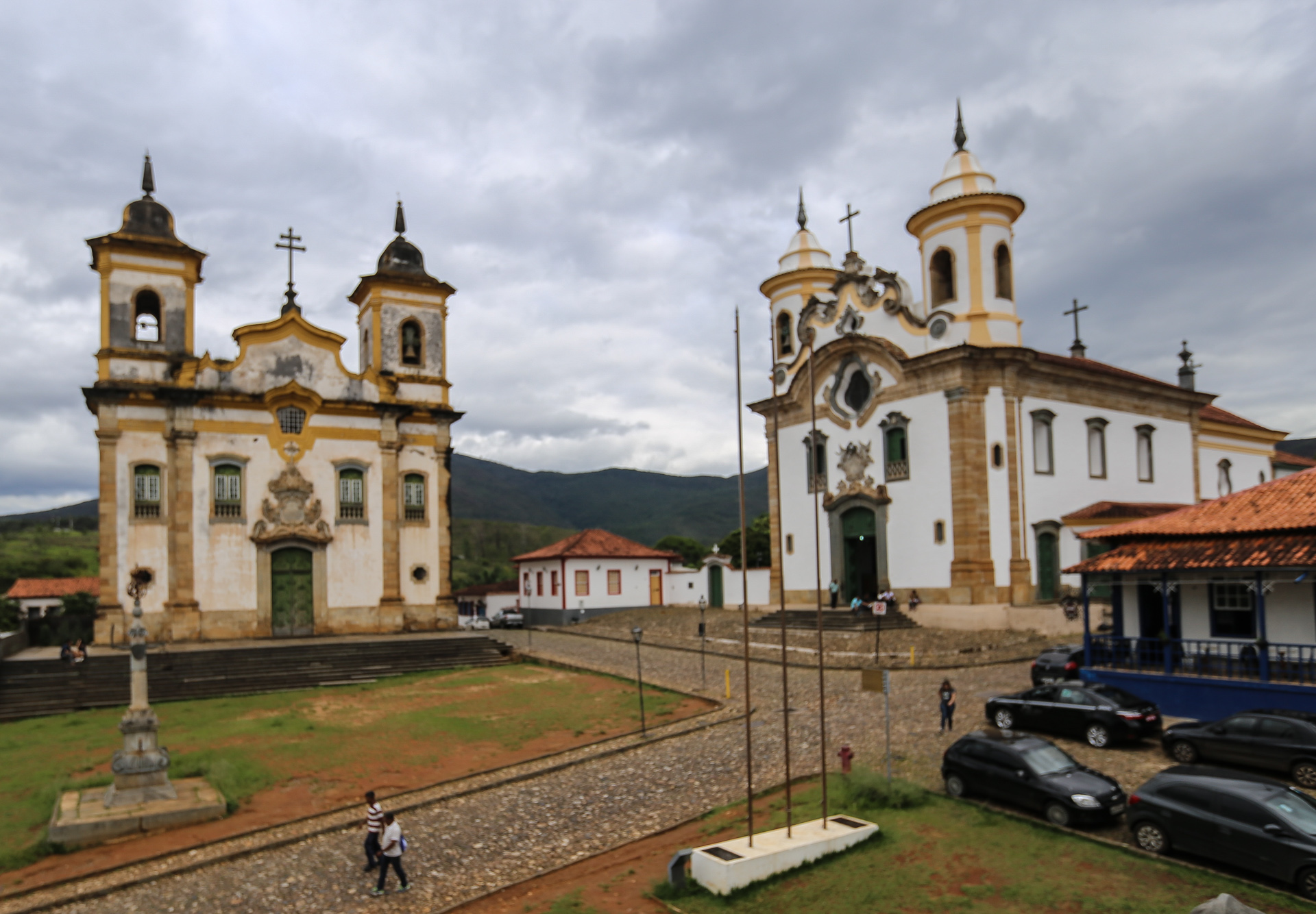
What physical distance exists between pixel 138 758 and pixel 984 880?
42.2ft

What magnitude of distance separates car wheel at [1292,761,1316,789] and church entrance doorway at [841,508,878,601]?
67.9 ft

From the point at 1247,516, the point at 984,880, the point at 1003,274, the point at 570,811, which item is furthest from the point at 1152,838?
the point at 1003,274

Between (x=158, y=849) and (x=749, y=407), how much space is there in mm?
30204

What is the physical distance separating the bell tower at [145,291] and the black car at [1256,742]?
100.0 feet

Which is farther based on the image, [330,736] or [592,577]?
[592,577]

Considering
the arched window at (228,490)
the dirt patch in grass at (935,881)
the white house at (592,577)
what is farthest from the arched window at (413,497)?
the dirt patch in grass at (935,881)

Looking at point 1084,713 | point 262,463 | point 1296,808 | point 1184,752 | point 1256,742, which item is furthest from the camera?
point 262,463

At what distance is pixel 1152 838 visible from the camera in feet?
36.4

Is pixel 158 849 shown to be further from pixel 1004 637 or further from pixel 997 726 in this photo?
pixel 1004 637

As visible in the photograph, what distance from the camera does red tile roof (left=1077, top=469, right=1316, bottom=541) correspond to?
58.1 feet

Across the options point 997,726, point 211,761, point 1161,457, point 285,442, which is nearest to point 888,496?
point 1161,457

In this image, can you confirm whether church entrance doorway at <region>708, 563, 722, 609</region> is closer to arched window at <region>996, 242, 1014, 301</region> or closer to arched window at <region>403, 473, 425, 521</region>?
arched window at <region>403, 473, 425, 521</region>

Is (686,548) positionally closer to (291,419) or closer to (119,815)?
(291,419)

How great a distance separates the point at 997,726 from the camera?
1717 cm
